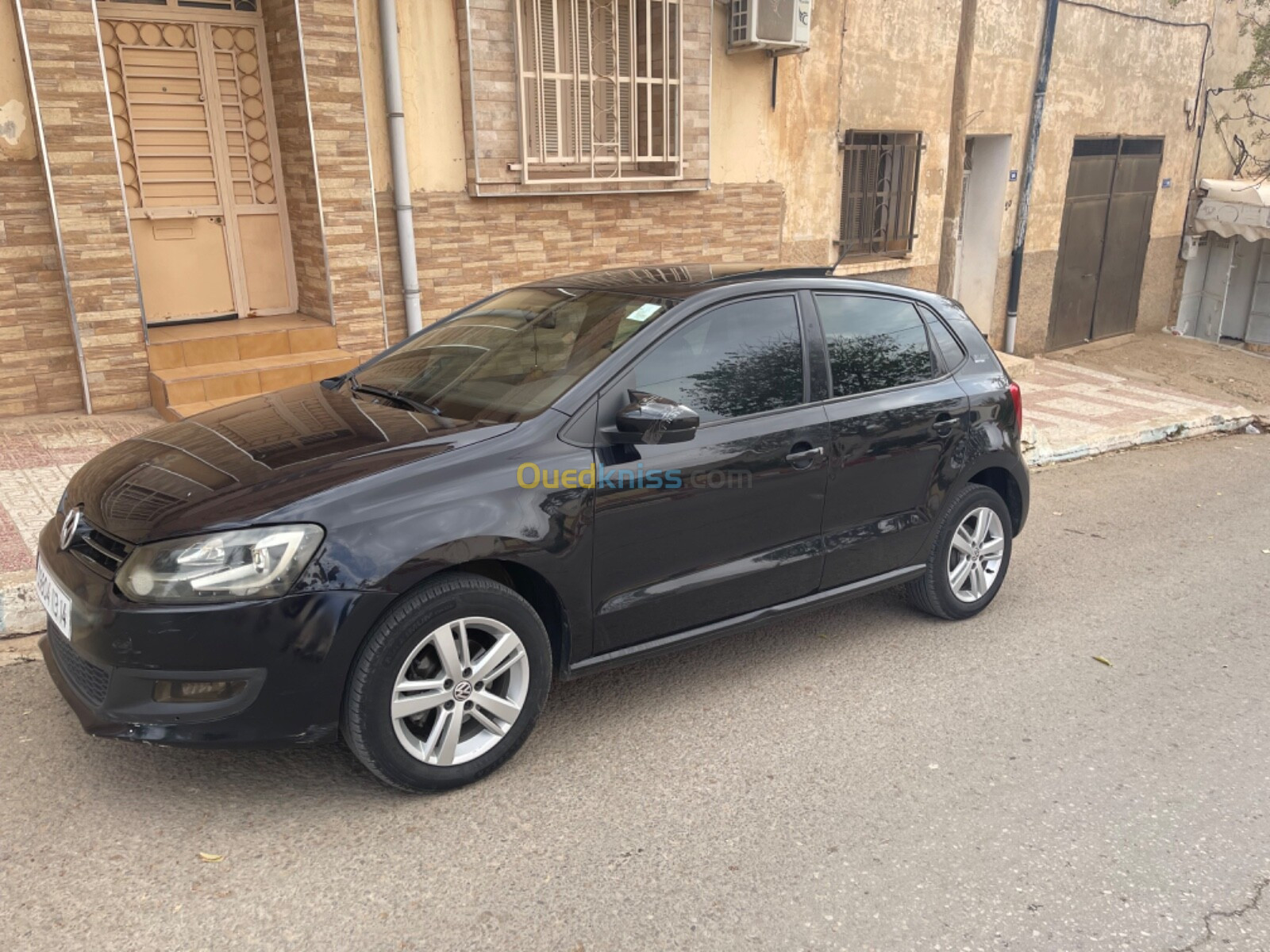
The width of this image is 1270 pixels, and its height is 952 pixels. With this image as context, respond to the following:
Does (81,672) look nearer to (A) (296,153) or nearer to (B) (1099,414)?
(A) (296,153)

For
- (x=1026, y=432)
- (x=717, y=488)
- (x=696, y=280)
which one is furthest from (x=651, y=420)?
(x=1026, y=432)

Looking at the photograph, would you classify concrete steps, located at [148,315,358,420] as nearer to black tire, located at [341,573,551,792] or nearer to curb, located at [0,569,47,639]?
curb, located at [0,569,47,639]

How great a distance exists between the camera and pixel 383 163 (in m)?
7.82

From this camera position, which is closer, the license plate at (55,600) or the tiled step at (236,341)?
the license plate at (55,600)

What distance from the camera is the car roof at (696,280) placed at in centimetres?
409

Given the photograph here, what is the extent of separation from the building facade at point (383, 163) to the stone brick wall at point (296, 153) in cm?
4

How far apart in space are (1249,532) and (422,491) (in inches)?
231

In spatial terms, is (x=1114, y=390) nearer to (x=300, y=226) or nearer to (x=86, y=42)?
(x=300, y=226)

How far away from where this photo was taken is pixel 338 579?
9.80ft

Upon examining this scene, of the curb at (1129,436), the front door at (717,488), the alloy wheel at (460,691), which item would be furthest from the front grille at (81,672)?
the curb at (1129,436)

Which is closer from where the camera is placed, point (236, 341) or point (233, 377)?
point (233, 377)

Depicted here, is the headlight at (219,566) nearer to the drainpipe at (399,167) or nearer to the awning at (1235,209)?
the drainpipe at (399,167)

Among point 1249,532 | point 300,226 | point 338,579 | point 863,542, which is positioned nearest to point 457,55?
point 300,226

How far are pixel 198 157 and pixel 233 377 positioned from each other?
74.3 inches
